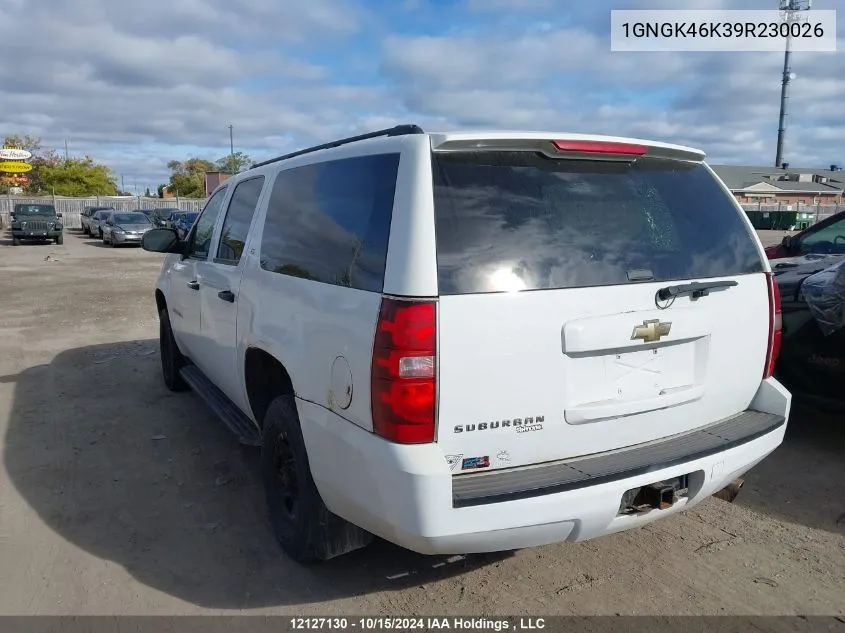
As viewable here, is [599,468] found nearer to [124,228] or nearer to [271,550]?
[271,550]

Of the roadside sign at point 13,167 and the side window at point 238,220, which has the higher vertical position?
the roadside sign at point 13,167

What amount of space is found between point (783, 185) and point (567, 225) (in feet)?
278

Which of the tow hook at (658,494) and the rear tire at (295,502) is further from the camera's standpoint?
the rear tire at (295,502)

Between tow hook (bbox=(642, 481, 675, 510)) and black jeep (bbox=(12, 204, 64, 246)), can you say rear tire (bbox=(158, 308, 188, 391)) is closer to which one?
tow hook (bbox=(642, 481, 675, 510))

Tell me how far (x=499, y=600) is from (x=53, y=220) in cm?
3062

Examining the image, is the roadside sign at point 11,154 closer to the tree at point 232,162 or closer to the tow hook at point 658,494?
the tree at point 232,162

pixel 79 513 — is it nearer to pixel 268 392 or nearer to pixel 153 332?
→ pixel 268 392

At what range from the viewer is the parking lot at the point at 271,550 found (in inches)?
122

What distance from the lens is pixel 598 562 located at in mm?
3410

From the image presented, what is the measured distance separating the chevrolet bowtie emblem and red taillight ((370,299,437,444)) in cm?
87

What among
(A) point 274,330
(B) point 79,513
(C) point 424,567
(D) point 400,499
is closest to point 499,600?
(C) point 424,567

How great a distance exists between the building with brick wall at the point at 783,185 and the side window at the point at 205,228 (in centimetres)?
6995

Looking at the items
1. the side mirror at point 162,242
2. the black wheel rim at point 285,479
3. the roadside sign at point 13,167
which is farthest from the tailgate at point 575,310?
the roadside sign at point 13,167

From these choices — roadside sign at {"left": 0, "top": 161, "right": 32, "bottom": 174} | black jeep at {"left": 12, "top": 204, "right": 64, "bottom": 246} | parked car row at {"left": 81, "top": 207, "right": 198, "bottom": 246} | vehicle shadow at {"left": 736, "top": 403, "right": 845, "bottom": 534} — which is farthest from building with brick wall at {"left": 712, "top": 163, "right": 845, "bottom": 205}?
vehicle shadow at {"left": 736, "top": 403, "right": 845, "bottom": 534}
